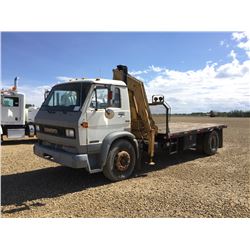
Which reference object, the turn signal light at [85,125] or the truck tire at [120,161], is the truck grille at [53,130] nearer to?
the turn signal light at [85,125]

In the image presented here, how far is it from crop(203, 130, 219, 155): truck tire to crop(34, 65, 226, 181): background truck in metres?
2.80

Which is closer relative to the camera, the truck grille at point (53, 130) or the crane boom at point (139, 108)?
the truck grille at point (53, 130)

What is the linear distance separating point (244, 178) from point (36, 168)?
552cm

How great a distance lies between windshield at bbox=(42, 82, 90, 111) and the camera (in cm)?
622

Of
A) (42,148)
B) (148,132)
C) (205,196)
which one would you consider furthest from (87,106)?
(205,196)

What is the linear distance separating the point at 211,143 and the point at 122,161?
468cm

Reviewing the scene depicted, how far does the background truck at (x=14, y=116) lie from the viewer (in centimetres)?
1291

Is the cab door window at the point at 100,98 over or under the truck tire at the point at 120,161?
over

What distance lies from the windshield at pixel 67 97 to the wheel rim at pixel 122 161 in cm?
Result: 147

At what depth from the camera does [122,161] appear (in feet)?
22.0

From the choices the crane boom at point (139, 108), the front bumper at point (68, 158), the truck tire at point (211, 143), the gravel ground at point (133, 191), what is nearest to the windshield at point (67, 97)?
the front bumper at point (68, 158)

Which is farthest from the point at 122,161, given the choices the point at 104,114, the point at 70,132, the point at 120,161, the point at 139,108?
the point at 139,108

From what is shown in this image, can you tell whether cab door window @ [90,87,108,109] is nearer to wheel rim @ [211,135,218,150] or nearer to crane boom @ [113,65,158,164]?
crane boom @ [113,65,158,164]

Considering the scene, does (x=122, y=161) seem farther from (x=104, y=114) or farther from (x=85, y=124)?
(x=85, y=124)
